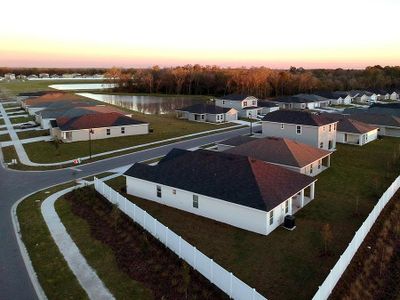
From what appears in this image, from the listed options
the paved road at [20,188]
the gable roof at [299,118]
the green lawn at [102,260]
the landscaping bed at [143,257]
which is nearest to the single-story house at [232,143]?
the paved road at [20,188]

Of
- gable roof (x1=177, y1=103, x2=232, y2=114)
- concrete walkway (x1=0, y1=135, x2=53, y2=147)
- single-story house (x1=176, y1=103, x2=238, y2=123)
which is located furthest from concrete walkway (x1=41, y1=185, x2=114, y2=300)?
gable roof (x1=177, y1=103, x2=232, y2=114)

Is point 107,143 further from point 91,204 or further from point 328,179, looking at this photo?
point 328,179

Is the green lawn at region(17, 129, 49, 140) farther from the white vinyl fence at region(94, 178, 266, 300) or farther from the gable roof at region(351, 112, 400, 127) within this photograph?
the gable roof at region(351, 112, 400, 127)

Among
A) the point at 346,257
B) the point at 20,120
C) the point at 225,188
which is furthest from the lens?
the point at 20,120

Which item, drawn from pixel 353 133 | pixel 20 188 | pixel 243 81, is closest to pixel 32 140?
pixel 20 188

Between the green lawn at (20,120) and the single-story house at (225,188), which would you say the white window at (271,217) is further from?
the green lawn at (20,120)

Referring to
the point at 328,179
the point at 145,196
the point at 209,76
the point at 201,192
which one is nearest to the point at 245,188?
the point at 201,192

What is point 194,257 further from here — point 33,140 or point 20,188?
point 33,140
